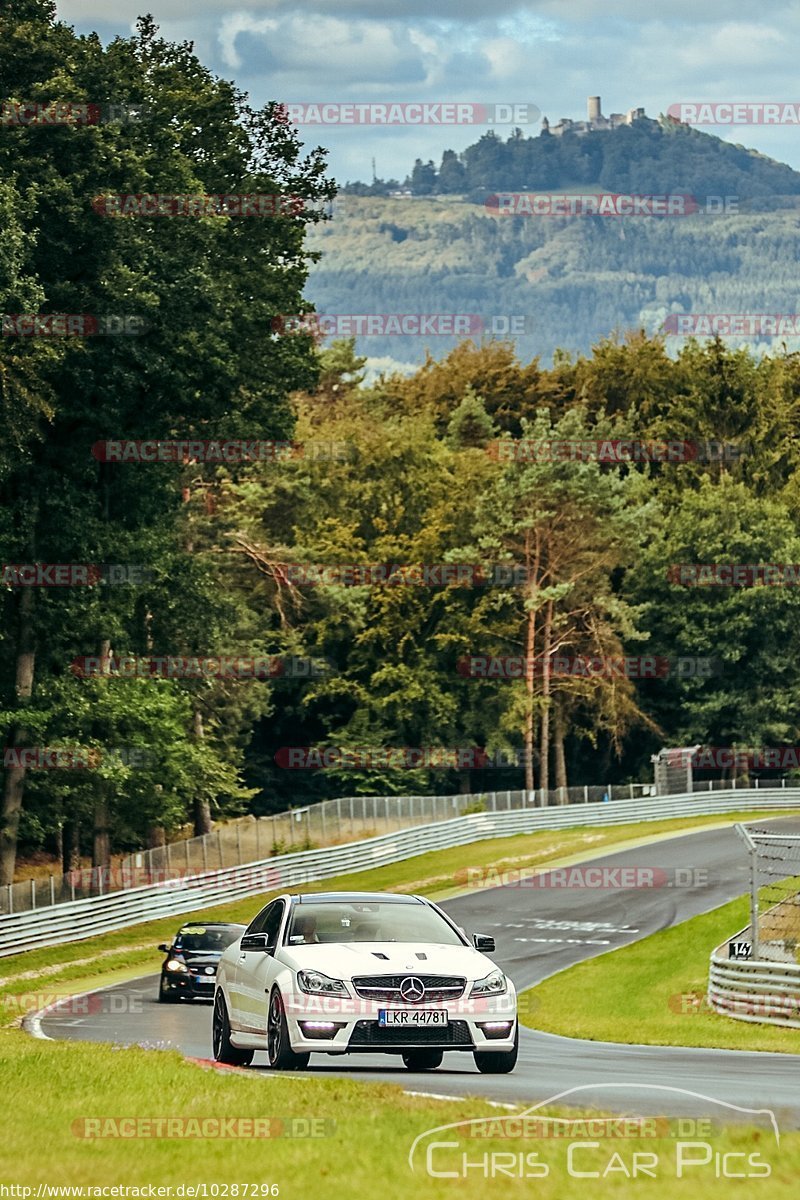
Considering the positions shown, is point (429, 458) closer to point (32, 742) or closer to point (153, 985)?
point (32, 742)

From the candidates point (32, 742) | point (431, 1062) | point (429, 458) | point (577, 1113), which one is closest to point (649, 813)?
point (429, 458)

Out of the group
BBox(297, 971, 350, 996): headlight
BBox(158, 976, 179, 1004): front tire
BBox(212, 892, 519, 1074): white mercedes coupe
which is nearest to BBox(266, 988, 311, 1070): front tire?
BBox(212, 892, 519, 1074): white mercedes coupe

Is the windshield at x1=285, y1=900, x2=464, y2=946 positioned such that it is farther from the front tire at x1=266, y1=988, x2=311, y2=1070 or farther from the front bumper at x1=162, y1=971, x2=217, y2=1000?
the front bumper at x1=162, y1=971, x2=217, y2=1000

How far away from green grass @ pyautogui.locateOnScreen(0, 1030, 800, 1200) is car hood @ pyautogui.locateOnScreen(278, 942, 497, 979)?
3.29ft

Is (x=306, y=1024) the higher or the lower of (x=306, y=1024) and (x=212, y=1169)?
A: the lower

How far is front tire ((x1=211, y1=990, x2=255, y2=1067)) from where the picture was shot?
16781 mm

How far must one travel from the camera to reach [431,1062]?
16.5 m

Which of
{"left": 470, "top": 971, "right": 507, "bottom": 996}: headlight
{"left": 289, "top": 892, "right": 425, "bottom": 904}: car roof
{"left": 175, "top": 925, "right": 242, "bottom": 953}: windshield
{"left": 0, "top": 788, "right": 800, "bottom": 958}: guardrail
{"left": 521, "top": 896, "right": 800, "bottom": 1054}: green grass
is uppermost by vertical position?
{"left": 289, "top": 892, "right": 425, "bottom": 904}: car roof

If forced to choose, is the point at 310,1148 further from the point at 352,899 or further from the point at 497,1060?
the point at 352,899

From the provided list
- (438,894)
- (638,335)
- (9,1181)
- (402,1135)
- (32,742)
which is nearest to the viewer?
(9,1181)

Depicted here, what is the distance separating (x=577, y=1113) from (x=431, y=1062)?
5480 millimetres

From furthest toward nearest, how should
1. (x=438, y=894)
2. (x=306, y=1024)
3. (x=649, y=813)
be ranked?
1. (x=649, y=813)
2. (x=438, y=894)
3. (x=306, y=1024)

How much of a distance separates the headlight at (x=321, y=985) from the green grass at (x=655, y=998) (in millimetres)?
8904

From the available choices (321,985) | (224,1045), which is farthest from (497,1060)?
(224,1045)
